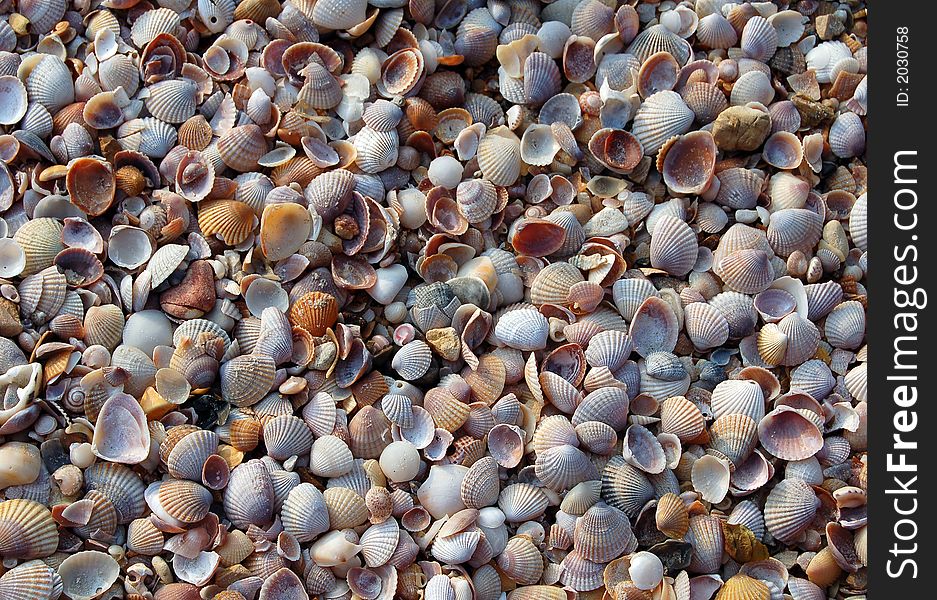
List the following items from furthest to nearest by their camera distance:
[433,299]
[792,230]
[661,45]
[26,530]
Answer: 1. [661,45]
2. [792,230]
3. [433,299]
4. [26,530]

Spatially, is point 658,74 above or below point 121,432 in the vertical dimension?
above

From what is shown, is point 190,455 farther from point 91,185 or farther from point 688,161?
point 688,161

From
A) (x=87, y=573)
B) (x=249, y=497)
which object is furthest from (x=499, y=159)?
(x=87, y=573)

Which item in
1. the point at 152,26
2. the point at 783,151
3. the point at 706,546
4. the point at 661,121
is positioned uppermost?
the point at 152,26

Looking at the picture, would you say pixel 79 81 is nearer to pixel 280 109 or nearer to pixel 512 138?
pixel 280 109

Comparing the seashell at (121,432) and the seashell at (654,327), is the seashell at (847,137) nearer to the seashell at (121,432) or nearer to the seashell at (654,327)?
the seashell at (654,327)

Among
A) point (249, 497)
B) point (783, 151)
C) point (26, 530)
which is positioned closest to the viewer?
point (26, 530)

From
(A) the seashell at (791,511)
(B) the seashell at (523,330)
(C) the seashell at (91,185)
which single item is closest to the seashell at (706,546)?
(A) the seashell at (791,511)

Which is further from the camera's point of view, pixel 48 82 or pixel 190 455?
pixel 48 82
